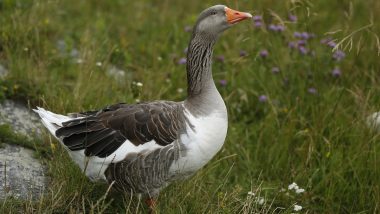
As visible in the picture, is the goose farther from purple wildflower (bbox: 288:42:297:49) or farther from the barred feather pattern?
purple wildflower (bbox: 288:42:297:49)

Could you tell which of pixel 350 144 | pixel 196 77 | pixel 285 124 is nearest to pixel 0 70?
pixel 196 77

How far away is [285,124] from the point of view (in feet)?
17.3

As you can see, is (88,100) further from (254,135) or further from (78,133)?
(254,135)

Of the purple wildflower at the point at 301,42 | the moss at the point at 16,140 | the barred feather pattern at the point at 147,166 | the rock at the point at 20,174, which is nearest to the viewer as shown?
the barred feather pattern at the point at 147,166

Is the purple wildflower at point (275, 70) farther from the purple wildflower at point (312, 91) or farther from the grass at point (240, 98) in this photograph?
the purple wildflower at point (312, 91)

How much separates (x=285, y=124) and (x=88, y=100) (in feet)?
6.00

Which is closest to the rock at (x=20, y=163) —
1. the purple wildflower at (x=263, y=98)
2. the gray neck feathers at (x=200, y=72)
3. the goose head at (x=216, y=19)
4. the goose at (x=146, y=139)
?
the goose at (x=146, y=139)

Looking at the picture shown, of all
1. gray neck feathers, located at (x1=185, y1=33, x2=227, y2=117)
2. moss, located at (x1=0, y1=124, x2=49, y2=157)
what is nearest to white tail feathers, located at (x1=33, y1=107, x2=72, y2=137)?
moss, located at (x1=0, y1=124, x2=49, y2=157)

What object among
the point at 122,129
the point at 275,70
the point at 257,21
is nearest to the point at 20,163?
the point at 122,129

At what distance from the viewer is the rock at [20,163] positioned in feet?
12.8

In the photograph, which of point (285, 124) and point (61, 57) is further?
point (61, 57)

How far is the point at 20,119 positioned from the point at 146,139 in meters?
1.55

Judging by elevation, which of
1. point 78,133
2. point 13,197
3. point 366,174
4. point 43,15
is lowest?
point 366,174

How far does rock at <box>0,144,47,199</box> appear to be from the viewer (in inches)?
153
